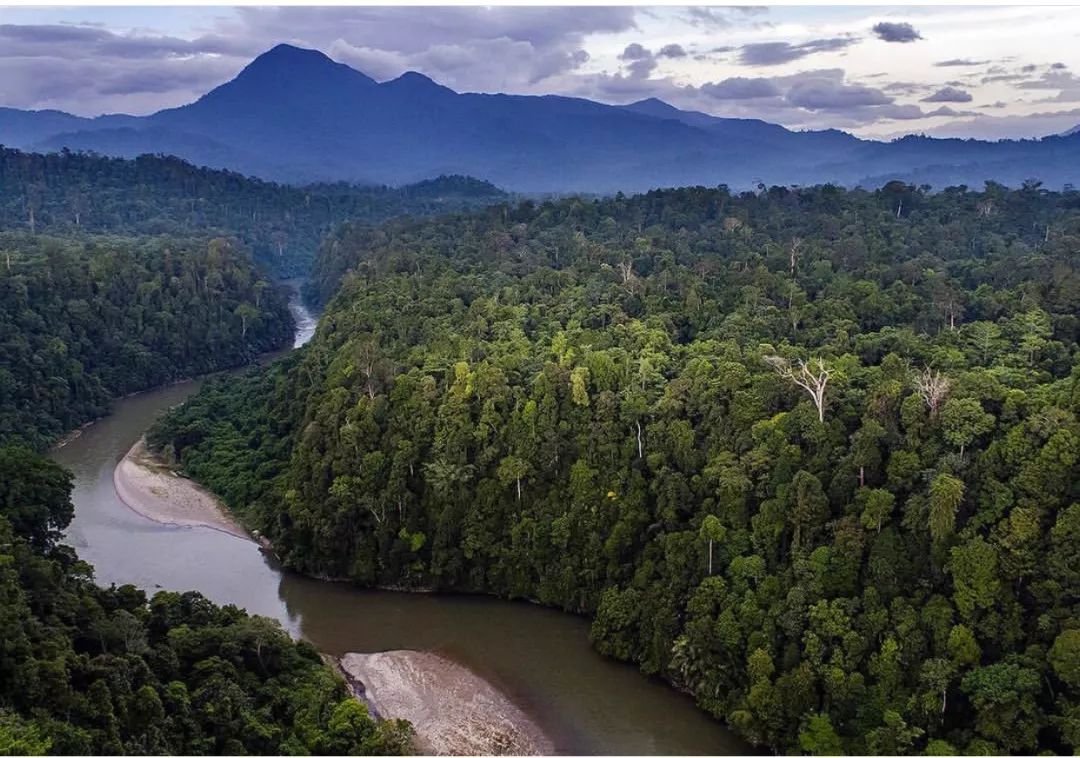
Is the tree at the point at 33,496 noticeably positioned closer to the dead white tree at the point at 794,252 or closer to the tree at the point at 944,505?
the tree at the point at 944,505

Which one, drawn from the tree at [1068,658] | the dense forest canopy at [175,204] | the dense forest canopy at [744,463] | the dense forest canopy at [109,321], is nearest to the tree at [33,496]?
the dense forest canopy at [744,463]

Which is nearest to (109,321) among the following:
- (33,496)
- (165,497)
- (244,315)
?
(244,315)

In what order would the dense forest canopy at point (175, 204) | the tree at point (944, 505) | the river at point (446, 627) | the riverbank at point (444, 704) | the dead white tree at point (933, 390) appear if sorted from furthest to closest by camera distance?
1. the dense forest canopy at point (175, 204)
2. the dead white tree at point (933, 390)
3. the river at point (446, 627)
4. the riverbank at point (444, 704)
5. the tree at point (944, 505)

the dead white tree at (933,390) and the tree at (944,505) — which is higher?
the dead white tree at (933,390)

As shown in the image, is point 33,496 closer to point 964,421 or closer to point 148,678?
point 148,678

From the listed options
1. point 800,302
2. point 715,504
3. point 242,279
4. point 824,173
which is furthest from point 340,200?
point 824,173

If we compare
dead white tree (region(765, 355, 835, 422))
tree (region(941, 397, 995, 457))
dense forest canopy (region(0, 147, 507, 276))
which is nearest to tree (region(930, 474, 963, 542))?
tree (region(941, 397, 995, 457))
